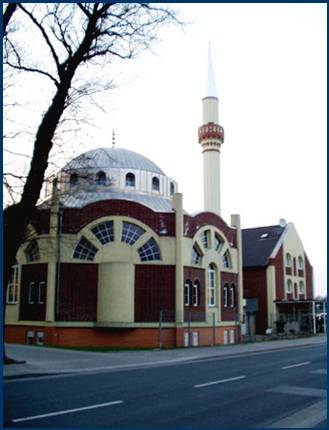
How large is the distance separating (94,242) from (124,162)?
10843 mm

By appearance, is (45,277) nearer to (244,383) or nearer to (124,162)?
(124,162)

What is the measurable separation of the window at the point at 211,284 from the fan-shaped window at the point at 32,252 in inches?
451

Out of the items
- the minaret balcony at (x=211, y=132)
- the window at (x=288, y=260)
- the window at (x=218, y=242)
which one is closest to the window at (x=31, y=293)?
the window at (x=218, y=242)

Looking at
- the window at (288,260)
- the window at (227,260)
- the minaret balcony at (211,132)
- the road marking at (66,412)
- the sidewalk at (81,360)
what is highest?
the minaret balcony at (211,132)

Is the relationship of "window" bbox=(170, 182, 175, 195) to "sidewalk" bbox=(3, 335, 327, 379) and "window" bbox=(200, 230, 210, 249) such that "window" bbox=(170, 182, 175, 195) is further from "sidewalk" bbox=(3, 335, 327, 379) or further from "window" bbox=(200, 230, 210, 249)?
"sidewalk" bbox=(3, 335, 327, 379)

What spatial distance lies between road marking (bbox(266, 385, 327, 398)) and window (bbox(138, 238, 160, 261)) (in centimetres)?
1861

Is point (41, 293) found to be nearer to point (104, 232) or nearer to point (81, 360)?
point (104, 232)

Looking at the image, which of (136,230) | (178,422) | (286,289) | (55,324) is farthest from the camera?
(286,289)

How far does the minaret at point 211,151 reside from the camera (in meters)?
48.5

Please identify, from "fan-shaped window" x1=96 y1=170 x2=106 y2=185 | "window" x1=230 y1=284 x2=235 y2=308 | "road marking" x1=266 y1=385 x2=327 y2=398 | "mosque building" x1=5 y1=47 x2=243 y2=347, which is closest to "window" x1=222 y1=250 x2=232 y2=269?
"window" x1=230 y1=284 x2=235 y2=308

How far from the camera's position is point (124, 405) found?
1098cm

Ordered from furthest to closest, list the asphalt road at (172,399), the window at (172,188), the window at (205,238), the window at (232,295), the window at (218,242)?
the window at (172,188) < the window at (232,295) < the window at (218,242) < the window at (205,238) < the asphalt road at (172,399)

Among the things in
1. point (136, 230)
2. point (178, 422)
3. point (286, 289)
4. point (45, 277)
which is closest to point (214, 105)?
point (286, 289)

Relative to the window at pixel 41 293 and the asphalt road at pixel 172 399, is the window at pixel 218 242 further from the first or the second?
the asphalt road at pixel 172 399
